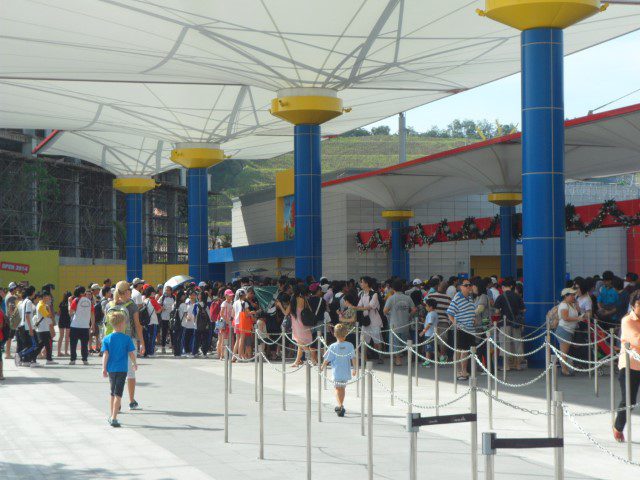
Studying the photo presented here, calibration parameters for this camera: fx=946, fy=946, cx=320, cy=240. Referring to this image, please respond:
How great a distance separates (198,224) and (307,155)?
15457 millimetres

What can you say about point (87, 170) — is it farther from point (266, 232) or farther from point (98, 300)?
point (98, 300)

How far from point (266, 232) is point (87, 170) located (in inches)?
587

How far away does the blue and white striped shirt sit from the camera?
55.5ft

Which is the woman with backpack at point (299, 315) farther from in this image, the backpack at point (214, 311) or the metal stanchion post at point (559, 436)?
the metal stanchion post at point (559, 436)

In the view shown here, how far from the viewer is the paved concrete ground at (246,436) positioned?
9.33m

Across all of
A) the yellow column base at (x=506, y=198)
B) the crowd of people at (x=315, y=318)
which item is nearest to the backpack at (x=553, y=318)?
the crowd of people at (x=315, y=318)

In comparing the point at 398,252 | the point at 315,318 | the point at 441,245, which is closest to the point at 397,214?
the point at 398,252

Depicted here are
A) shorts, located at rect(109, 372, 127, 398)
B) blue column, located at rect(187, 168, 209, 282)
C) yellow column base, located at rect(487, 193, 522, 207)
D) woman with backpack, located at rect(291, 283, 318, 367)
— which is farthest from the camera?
blue column, located at rect(187, 168, 209, 282)

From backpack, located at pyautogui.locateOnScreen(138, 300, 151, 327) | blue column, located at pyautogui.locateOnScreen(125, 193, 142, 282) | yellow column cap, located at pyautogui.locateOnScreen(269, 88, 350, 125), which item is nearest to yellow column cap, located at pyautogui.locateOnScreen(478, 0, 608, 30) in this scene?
yellow column cap, located at pyautogui.locateOnScreen(269, 88, 350, 125)

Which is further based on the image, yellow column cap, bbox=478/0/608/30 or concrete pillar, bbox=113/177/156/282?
concrete pillar, bbox=113/177/156/282

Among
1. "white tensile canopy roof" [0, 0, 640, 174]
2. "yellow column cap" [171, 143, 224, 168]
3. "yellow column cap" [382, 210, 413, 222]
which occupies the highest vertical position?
"white tensile canopy roof" [0, 0, 640, 174]

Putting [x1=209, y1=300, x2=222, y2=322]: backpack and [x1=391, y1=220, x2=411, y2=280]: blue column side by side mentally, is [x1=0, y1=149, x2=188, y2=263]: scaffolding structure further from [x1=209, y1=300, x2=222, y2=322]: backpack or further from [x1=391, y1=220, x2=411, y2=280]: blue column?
[x1=209, y1=300, x2=222, y2=322]: backpack

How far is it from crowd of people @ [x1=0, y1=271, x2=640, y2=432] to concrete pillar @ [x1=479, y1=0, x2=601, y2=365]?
57 centimetres

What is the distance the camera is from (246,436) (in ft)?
37.4
